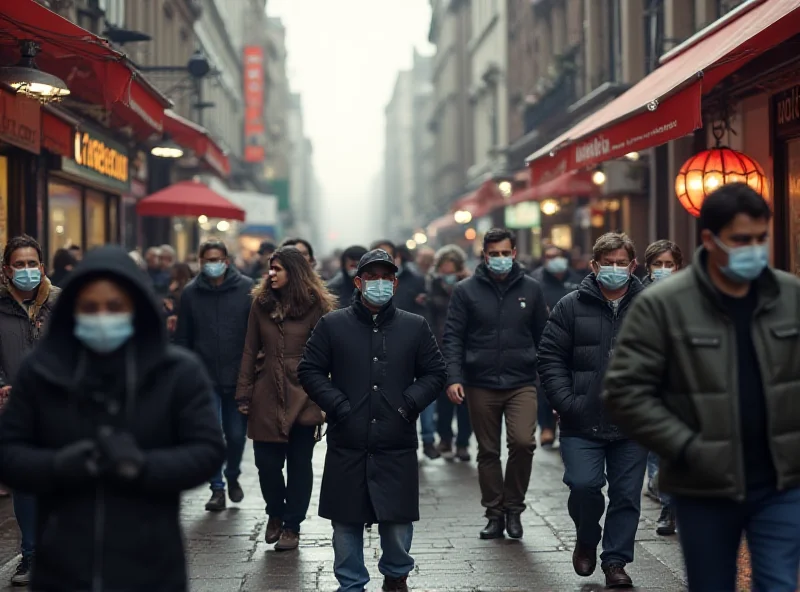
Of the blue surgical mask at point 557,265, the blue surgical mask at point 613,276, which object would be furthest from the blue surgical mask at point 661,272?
the blue surgical mask at point 557,265

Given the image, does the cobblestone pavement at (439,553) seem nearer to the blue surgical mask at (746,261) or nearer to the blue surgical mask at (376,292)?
the blue surgical mask at (376,292)

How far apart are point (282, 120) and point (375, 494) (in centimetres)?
8716

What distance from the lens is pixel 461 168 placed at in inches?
2306

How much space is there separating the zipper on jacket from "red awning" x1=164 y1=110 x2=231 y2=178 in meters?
11.2

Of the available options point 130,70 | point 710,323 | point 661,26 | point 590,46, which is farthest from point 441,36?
point 710,323

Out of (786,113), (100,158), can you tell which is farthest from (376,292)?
(100,158)

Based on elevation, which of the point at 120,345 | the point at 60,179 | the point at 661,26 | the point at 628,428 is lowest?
the point at 628,428

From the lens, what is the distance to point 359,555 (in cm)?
659

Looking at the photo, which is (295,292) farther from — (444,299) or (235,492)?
(444,299)

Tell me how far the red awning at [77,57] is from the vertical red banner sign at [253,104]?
1631 inches

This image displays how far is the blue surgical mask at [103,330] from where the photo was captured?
3.76m

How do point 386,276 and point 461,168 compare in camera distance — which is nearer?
point 386,276

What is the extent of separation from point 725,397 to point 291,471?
4504 millimetres

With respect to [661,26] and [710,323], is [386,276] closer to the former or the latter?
[710,323]
